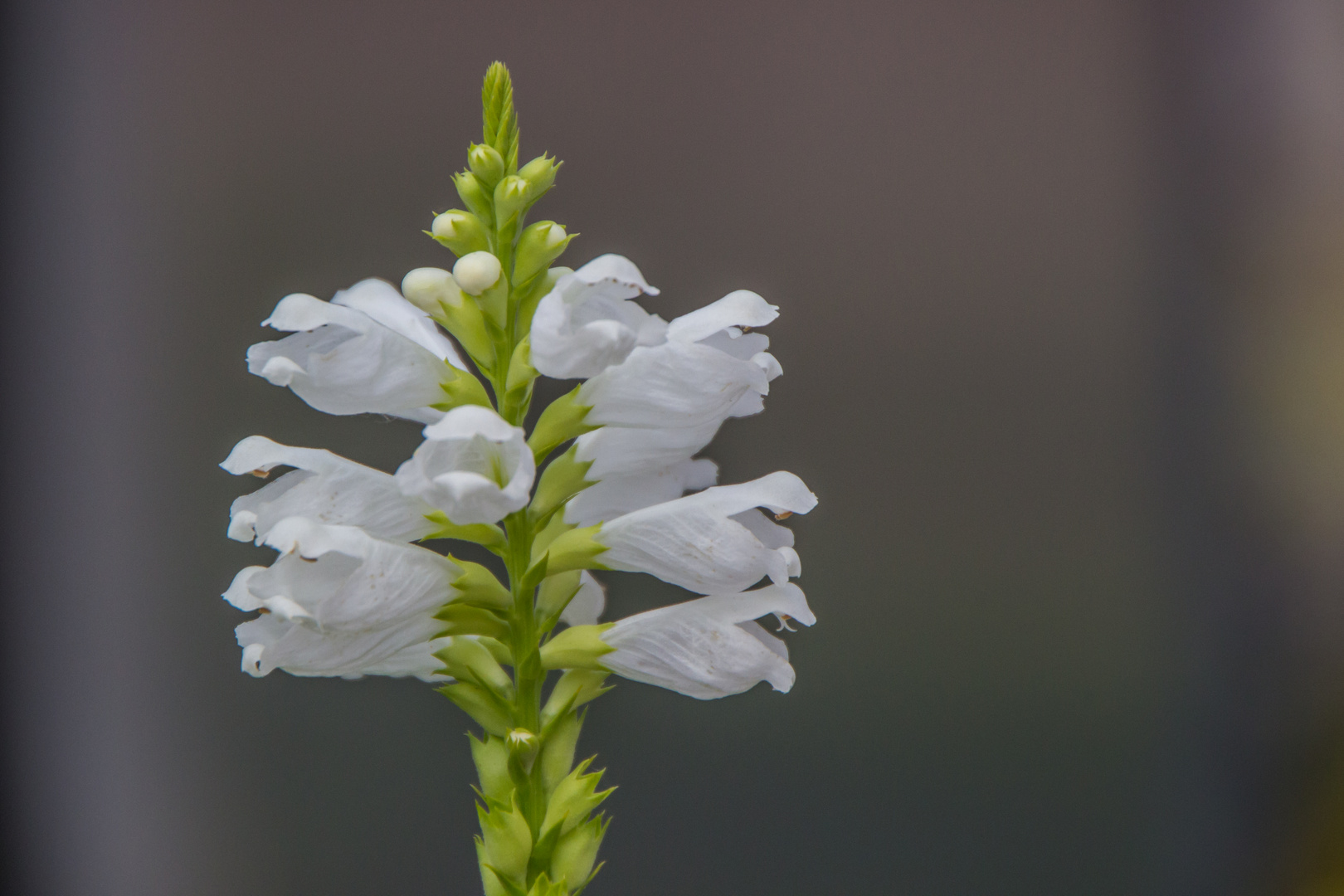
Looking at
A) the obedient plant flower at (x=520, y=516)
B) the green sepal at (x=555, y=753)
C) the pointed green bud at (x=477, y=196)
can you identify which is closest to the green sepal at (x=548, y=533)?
the obedient plant flower at (x=520, y=516)

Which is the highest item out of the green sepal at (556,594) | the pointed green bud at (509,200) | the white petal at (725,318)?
the pointed green bud at (509,200)

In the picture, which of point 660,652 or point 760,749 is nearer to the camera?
point 660,652

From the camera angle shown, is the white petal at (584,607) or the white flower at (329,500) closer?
the white flower at (329,500)

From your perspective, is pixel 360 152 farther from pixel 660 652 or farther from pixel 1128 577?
pixel 1128 577

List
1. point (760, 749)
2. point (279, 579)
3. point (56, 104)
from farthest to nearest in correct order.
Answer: point (760, 749) < point (56, 104) < point (279, 579)

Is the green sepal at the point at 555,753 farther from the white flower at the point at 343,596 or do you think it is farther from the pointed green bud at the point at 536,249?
the pointed green bud at the point at 536,249

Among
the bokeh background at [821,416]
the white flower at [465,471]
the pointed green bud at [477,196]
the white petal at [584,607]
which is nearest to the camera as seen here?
the white flower at [465,471]

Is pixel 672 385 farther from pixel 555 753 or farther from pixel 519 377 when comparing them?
pixel 555 753

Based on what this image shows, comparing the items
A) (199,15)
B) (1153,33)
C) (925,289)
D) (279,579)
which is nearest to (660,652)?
(279,579)
